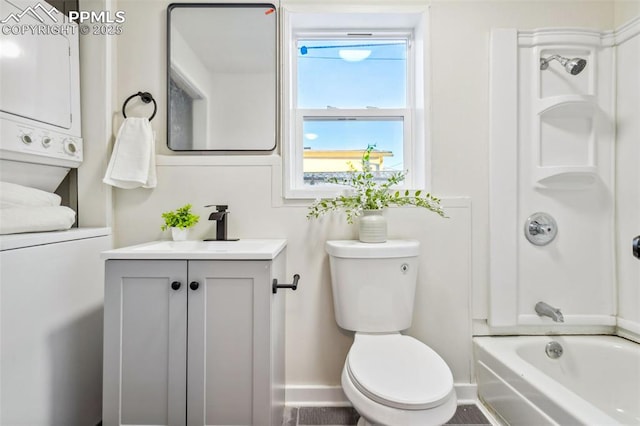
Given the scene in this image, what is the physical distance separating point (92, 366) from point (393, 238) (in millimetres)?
1432

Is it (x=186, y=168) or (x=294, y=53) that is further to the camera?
(x=294, y=53)

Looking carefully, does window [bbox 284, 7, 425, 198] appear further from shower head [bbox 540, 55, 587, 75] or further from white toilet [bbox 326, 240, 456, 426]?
shower head [bbox 540, 55, 587, 75]

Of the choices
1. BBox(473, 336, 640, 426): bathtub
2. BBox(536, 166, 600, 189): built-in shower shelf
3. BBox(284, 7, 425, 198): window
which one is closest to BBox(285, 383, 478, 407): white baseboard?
BBox(473, 336, 640, 426): bathtub

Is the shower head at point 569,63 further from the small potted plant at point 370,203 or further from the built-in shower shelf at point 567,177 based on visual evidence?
the small potted plant at point 370,203

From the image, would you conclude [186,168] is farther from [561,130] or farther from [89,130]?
[561,130]

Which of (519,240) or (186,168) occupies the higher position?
(186,168)

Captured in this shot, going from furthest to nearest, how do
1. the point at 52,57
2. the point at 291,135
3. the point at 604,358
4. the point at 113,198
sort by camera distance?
the point at 291,135
the point at 113,198
the point at 604,358
the point at 52,57

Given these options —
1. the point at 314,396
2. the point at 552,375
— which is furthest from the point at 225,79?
the point at 552,375

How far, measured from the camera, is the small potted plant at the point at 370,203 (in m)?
1.42

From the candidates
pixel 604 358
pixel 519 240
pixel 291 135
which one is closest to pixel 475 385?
pixel 604 358

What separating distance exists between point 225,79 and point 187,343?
1.21 metres

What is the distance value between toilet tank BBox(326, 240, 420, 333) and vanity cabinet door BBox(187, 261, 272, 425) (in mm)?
427

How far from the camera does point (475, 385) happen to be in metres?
1.52

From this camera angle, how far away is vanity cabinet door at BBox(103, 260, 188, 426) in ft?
3.43
